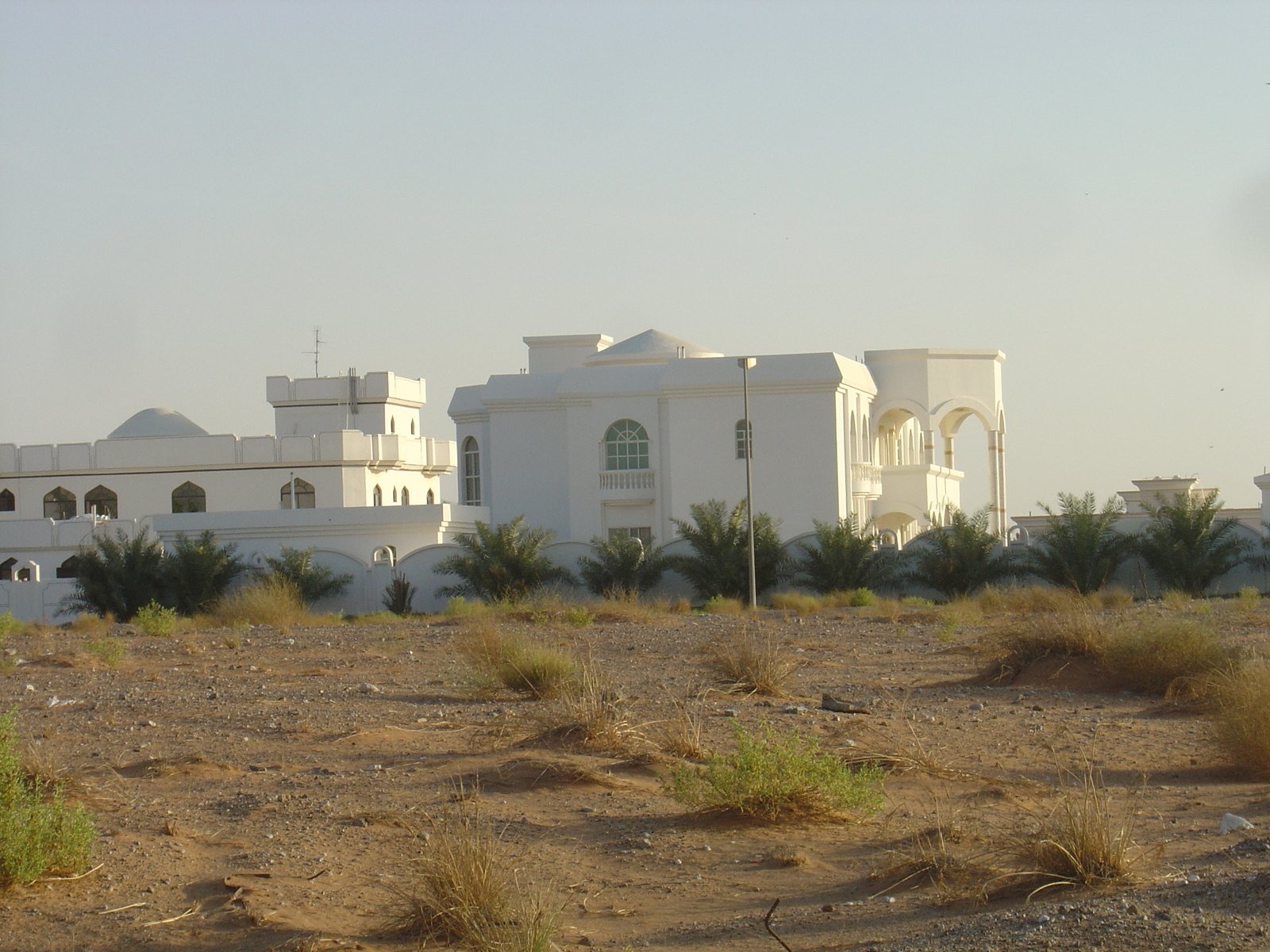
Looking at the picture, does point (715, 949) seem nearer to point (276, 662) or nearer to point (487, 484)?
point (276, 662)

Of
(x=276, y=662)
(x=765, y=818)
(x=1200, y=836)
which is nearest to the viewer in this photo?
(x=1200, y=836)

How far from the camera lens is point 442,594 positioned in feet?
101

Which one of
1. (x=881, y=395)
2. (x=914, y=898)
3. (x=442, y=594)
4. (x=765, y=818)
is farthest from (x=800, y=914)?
(x=881, y=395)

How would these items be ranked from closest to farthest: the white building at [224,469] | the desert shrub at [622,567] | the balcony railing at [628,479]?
the desert shrub at [622,567] < the balcony railing at [628,479] < the white building at [224,469]

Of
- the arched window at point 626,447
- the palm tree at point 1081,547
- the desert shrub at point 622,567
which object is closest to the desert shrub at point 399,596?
the desert shrub at point 622,567

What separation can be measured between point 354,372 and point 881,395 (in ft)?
110

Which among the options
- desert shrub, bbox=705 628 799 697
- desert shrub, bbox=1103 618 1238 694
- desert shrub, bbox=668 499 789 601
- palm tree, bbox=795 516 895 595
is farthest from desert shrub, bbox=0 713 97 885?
palm tree, bbox=795 516 895 595

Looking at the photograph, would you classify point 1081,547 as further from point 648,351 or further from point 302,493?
point 302,493

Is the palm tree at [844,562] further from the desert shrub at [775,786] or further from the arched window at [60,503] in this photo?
the arched window at [60,503]

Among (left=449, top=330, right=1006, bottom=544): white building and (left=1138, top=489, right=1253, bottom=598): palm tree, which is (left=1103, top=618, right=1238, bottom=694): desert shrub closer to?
(left=1138, top=489, right=1253, bottom=598): palm tree

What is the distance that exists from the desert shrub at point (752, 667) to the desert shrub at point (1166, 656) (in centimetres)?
279

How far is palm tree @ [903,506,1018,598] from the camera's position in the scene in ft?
95.6

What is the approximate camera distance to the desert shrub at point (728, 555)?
2930 cm

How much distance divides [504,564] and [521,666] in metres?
18.4
